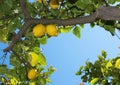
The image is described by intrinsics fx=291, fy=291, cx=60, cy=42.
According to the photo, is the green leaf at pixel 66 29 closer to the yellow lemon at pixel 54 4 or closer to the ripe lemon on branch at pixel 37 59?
the yellow lemon at pixel 54 4

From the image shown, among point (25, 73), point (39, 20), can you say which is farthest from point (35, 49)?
point (39, 20)

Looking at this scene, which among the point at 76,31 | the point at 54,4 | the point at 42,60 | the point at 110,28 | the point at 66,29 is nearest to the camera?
the point at 42,60

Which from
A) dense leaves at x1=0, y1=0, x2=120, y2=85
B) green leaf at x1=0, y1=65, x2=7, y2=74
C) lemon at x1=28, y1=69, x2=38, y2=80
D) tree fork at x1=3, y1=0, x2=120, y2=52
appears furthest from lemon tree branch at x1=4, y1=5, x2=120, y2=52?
lemon at x1=28, y1=69, x2=38, y2=80

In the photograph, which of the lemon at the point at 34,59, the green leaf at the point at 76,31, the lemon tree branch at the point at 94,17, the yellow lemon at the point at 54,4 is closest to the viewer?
the lemon tree branch at the point at 94,17

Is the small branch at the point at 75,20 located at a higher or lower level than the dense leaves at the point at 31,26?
lower

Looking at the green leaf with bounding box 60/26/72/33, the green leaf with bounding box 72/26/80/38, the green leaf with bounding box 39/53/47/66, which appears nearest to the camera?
the green leaf with bounding box 39/53/47/66

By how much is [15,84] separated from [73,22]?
145 inches

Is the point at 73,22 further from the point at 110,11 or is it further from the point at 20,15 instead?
the point at 20,15

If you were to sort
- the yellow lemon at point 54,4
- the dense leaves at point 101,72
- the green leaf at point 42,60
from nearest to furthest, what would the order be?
the green leaf at point 42,60 < the yellow lemon at point 54,4 < the dense leaves at point 101,72

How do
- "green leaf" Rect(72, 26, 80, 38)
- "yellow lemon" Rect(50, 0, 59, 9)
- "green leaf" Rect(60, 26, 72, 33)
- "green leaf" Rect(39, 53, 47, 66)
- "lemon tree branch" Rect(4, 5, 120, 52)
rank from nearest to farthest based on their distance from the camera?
"lemon tree branch" Rect(4, 5, 120, 52), "green leaf" Rect(39, 53, 47, 66), "yellow lemon" Rect(50, 0, 59, 9), "green leaf" Rect(72, 26, 80, 38), "green leaf" Rect(60, 26, 72, 33)

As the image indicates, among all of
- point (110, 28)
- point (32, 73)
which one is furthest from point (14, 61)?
point (110, 28)

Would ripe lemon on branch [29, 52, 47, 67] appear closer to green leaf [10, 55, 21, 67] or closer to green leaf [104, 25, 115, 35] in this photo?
green leaf [10, 55, 21, 67]

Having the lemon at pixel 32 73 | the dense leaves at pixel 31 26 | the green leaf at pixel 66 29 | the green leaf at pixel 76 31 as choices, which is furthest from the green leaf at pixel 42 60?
the green leaf at pixel 66 29

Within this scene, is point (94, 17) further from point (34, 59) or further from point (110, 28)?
point (34, 59)
